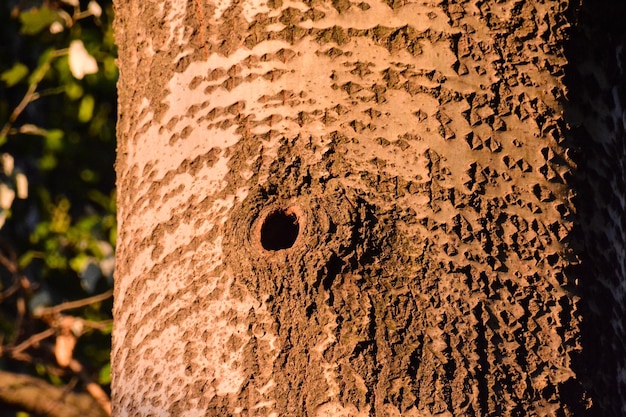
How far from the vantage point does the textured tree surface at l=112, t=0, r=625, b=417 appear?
74cm

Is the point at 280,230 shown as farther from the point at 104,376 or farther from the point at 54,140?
the point at 54,140

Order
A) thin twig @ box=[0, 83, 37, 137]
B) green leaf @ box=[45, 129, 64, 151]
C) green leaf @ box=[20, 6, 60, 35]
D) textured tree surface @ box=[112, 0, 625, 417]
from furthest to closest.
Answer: green leaf @ box=[45, 129, 64, 151]
thin twig @ box=[0, 83, 37, 137]
green leaf @ box=[20, 6, 60, 35]
textured tree surface @ box=[112, 0, 625, 417]

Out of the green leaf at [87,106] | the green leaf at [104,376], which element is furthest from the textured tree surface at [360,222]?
the green leaf at [87,106]

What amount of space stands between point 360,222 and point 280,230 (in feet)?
0.27

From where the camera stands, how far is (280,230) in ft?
2.68

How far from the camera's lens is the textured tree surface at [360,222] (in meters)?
0.74

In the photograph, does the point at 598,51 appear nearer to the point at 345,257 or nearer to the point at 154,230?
the point at 345,257

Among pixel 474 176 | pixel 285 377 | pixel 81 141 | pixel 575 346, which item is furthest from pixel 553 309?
pixel 81 141

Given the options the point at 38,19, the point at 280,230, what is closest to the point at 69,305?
the point at 38,19

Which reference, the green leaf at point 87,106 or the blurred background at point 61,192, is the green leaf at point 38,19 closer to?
the blurred background at point 61,192

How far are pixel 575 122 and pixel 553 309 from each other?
198mm

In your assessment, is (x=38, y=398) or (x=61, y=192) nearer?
(x=38, y=398)

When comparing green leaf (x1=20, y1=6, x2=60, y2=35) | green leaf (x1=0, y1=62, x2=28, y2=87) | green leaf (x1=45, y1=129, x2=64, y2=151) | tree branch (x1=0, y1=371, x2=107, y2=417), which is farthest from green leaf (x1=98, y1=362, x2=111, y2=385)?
green leaf (x1=20, y1=6, x2=60, y2=35)

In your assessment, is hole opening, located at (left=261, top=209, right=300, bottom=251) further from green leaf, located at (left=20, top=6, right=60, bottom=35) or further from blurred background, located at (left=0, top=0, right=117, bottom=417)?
green leaf, located at (left=20, top=6, right=60, bottom=35)
